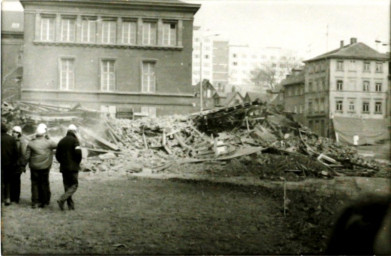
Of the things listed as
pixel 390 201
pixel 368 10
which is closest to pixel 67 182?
pixel 390 201

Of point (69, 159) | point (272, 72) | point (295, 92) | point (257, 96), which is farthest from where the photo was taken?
point (257, 96)

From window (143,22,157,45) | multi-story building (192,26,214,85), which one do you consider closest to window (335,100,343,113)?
multi-story building (192,26,214,85)

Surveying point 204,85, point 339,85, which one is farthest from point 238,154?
point 339,85

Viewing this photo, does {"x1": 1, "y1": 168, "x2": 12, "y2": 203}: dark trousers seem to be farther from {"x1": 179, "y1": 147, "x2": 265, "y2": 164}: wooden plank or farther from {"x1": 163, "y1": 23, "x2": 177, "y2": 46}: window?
{"x1": 163, "y1": 23, "x2": 177, "y2": 46}: window

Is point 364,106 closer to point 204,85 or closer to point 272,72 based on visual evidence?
point 272,72

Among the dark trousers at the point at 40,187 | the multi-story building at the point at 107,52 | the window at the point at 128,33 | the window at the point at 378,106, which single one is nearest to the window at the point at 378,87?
the window at the point at 378,106

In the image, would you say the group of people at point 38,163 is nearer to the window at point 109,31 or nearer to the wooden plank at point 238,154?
the window at point 109,31
